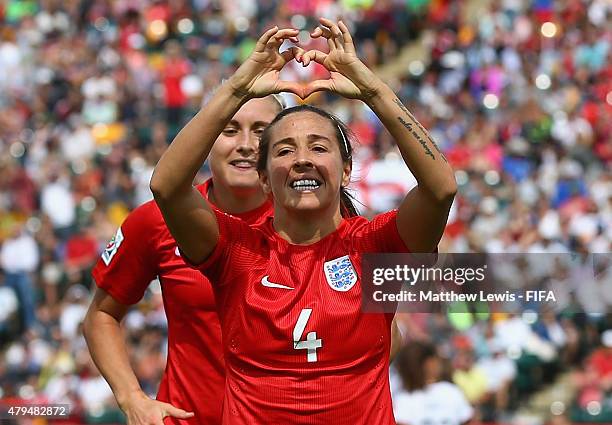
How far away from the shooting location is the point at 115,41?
624 inches

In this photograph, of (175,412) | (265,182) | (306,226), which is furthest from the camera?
(175,412)

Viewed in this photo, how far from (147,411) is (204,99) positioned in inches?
349

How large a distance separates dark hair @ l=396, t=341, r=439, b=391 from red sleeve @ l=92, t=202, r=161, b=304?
258 cm

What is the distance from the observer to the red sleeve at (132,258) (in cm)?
452

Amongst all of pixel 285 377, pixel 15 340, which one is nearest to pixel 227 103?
pixel 285 377

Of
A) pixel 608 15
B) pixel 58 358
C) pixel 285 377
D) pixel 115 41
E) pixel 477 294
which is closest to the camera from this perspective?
pixel 285 377

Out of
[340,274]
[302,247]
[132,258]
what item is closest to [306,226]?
[302,247]

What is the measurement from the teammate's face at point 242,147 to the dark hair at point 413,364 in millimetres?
2605

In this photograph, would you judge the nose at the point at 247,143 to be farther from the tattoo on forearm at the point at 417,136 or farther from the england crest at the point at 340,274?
the tattoo on forearm at the point at 417,136

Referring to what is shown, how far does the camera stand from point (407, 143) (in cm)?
353

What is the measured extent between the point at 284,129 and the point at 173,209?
1.35 feet

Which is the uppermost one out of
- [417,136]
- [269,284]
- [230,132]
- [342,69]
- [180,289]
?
[230,132]

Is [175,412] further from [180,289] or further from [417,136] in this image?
[417,136]

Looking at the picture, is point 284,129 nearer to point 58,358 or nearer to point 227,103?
point 227,103
